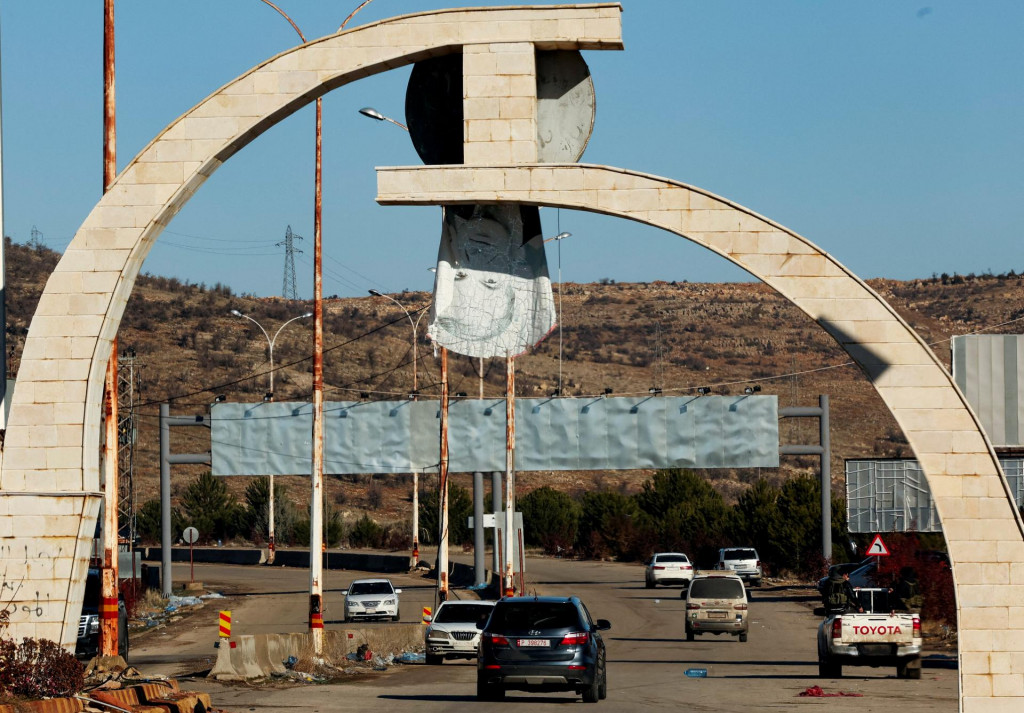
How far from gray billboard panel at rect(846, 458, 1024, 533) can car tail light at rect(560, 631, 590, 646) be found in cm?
3271

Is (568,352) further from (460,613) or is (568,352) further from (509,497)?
(460,613)

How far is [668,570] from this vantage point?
191 feet

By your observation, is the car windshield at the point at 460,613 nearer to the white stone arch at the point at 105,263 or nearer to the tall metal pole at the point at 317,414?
the tall metal pole at the point at 317,414

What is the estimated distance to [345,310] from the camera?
138 meters

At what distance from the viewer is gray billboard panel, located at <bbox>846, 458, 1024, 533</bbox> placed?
172 feet

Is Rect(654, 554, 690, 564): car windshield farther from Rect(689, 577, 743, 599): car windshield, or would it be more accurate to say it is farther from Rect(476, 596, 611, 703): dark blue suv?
Rect(476, 596, 611, 703): dark blue suv

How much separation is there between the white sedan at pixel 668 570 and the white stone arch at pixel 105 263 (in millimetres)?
44379

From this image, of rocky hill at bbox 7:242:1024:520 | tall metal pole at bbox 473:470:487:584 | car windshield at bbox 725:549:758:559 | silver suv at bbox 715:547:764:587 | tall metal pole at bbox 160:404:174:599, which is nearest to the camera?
tall metal pole at bbox 160:404:174:599

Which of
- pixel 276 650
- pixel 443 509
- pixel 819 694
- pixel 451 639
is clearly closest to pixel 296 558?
pixel 443 509

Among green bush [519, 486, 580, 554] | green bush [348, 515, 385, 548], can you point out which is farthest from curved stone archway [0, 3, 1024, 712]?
green bush [348, 515, 385, 548]

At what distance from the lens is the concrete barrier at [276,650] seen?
26203 millimetres

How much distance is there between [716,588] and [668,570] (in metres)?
20.4

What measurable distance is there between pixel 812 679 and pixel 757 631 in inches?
564

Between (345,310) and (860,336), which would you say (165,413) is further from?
(345,310)
